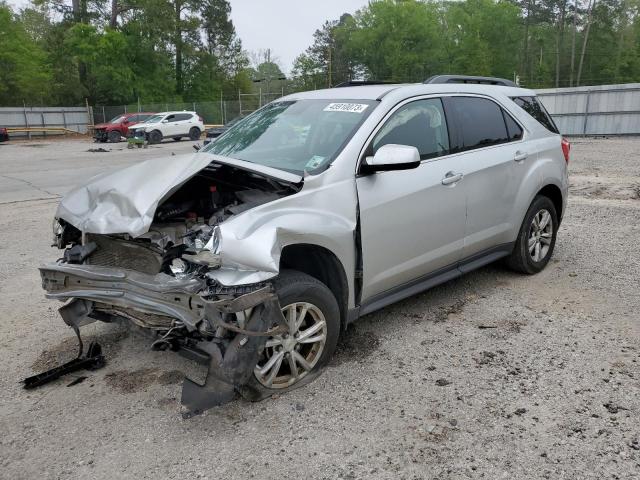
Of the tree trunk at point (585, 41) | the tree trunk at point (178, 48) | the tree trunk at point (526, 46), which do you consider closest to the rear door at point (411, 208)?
the tree trunk at point (178, 48)

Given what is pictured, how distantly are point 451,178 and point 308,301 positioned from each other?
1.64 m

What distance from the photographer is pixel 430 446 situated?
2.82m

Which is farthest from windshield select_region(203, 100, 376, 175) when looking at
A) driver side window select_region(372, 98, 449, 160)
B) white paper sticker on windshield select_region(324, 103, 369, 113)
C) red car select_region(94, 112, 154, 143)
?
red car select_region(94, 112, 154, 143)

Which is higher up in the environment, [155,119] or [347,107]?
[347,107]

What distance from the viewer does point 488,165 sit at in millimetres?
4496

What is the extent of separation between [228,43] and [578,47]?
130 feet

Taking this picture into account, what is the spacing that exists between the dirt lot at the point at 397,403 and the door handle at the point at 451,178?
3.70 ft

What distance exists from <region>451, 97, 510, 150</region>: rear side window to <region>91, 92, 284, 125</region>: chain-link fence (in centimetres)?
3610

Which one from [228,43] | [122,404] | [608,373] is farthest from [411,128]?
[228,43]

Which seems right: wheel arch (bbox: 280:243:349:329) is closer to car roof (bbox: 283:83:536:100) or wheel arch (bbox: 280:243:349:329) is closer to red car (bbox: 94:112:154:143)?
car roof (bbox: 283:83:536:100)

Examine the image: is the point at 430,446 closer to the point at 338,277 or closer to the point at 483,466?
the point at 483,466

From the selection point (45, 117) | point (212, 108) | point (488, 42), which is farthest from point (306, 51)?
point (45, 117)

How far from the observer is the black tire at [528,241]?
16.6ft

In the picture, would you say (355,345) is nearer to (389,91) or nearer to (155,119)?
(389,91)
